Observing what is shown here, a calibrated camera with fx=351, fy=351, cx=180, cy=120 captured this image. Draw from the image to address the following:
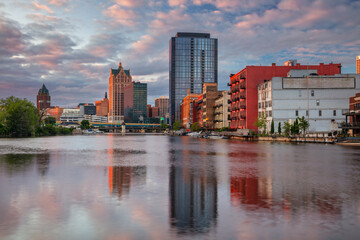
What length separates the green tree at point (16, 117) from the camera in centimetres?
15050

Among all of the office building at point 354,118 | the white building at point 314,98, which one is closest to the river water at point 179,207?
the office building at point 354,118

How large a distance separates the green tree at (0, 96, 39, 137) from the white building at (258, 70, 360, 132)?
4172 inches

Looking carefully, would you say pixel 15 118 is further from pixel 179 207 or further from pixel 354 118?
pixel 179 207

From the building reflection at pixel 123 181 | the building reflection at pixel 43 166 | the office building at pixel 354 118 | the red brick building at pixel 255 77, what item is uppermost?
the red brick building at pixel 255 77

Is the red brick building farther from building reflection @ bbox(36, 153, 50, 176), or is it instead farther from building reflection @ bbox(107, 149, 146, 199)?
building reflection @ bbox(107, 149, 146, 199)

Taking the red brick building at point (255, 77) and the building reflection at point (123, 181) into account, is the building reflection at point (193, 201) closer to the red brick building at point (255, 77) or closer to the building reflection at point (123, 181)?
the building reflection at point (123, 181)

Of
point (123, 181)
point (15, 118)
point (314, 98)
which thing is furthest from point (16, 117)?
point (123, 181)

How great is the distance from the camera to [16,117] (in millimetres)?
151000

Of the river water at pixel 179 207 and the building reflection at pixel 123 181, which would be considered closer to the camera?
the river water at pixel 179 207

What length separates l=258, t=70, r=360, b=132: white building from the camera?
114000 millimetres

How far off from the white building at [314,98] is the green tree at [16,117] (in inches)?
4172

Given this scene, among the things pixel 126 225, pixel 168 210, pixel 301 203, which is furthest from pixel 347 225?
pixel 126 225

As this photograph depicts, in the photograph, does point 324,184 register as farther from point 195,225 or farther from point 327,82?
point 327,82

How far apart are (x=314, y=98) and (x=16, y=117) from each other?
120076 millimetres
